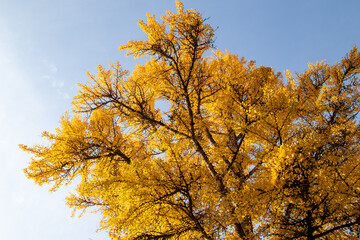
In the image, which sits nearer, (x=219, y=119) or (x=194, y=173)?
(x=194, y=173)

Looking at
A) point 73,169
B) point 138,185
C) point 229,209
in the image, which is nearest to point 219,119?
point 229,209

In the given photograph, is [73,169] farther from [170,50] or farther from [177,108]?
[170,50]

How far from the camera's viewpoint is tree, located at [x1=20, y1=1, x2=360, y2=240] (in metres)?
3.24

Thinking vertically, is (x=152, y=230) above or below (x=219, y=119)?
below

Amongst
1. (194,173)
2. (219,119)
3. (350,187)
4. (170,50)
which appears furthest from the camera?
(219,119)

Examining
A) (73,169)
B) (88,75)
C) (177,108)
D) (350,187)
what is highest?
(88,75)

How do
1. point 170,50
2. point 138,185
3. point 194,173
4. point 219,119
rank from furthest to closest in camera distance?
point 219,119 < point 170,50 < point 194,173 < point 138,185

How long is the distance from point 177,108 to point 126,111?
4.59ft

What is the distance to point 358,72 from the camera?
6855 mm

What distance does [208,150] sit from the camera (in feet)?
17.9

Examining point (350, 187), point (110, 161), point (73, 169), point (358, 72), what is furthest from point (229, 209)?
point (358, 72)

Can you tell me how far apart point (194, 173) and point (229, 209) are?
90cm

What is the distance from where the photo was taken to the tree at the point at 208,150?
3.24 meters

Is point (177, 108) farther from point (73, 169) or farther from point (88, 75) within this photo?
point (73, 169)
